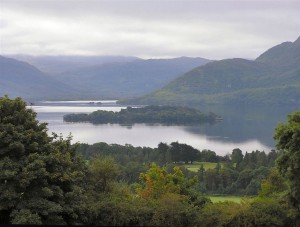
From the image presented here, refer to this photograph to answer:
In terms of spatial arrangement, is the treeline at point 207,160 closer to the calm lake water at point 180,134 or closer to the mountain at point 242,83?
the calm lake water at point 180,134

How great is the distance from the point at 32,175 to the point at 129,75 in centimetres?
11674

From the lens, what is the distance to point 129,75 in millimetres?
123000

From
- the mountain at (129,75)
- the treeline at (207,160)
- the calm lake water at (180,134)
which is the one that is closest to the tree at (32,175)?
the treeline at (207,160)

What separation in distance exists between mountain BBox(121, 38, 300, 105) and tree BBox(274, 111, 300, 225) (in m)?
64.7

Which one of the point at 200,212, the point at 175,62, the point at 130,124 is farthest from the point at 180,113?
the point at 175,62

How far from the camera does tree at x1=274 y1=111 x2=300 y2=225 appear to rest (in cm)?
756

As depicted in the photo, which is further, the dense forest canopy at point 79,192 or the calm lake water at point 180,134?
the calm lake water at point 180,134

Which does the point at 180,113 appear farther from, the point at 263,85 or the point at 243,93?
the point at 263,85

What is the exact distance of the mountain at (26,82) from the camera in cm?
5628

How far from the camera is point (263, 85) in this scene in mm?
92562

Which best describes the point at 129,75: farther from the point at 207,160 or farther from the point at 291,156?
the point at 291,156

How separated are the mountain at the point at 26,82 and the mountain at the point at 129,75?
63.1ft

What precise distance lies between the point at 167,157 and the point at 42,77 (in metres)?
59.0

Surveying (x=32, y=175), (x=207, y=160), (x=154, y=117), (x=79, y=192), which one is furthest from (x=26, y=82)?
(x=32, y=175)
